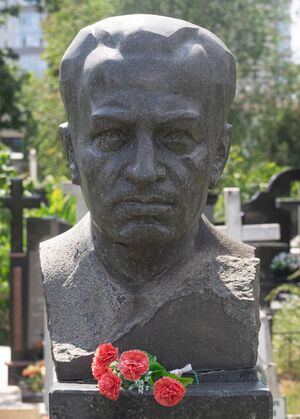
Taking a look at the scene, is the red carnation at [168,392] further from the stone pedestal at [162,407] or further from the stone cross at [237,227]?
the stone cross at [237,227]

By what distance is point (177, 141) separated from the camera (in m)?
3.24

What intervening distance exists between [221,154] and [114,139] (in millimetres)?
493

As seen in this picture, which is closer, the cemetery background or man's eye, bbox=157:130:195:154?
man's eye, bbox=157:130:195:154

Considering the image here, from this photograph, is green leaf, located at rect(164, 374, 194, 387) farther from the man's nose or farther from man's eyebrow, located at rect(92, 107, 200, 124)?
man's eyebrow, located at rect(92, 107, 200, 124)

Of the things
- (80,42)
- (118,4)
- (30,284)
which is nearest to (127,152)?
(80,42)

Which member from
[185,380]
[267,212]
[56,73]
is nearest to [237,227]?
[185,380]

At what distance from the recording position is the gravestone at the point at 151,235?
3.20 meters

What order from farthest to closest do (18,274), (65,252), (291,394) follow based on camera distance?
1. (18,274)
2. (291,394)
3. (65,252)

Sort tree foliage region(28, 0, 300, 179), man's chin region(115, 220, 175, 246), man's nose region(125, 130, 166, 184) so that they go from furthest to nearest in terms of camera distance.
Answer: tree foliage region(28, 0, 300, 179) → man's chin region(115, 220, 175, 246) → man's nose region(125, 130, 166, 184)

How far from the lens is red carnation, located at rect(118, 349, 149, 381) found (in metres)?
3.20

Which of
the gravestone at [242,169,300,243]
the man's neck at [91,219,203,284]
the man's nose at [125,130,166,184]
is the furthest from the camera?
the gravestone at [242,169,300,243]

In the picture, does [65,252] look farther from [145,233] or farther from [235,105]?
[235,105]

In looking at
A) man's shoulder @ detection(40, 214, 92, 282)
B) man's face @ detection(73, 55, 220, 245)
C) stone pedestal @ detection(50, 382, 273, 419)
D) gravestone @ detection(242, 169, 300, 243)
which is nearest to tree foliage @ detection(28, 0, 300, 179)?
gravestone @ detection(242, 169, 300, 243)

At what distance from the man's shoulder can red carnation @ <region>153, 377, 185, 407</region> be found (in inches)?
26.2
